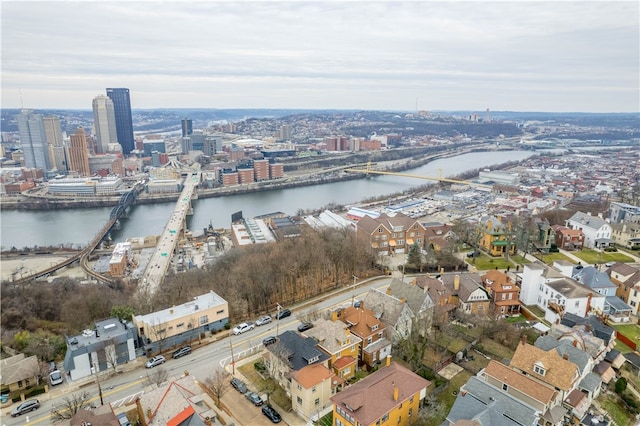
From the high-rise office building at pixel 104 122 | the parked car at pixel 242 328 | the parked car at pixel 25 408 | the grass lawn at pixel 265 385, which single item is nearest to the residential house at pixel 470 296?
the grass lawn at pixel 265 385

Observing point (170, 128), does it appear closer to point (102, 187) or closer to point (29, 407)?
point (102, 187)

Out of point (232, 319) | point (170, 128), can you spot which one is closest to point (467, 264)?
point (232, 319)

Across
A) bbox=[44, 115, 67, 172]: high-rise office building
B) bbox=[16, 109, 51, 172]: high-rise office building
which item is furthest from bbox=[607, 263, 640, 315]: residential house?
bbox=[44, 115, 67, 172]: high-rise office building

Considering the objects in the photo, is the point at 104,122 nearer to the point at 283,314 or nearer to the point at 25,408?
the point at 283,314

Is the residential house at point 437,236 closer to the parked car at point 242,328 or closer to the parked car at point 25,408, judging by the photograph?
the parked car at point 242,328

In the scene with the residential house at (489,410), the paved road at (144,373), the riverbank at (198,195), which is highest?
the residential house at (489,410)

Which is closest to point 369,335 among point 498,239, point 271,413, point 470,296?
point 271,413
